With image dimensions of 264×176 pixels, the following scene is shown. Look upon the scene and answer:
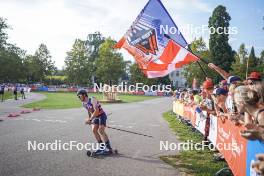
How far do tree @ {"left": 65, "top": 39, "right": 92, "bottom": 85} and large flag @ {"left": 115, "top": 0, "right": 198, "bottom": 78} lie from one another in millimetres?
81211

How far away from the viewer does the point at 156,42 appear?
11.6 meters

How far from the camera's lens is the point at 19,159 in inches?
318

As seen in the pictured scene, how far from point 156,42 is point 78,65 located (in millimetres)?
82356

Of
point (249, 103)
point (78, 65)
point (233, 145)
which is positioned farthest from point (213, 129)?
point (78, 65)

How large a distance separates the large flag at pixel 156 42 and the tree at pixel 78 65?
81.2 meters

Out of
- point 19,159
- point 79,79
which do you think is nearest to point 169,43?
point 19,159

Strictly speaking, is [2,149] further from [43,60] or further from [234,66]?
[43,60]

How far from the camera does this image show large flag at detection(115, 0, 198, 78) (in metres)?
10.8

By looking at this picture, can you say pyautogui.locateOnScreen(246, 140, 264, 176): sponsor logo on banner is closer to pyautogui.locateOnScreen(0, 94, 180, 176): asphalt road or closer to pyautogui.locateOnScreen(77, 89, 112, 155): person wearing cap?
pyautogui.locateOnScreen(0, 94, 180, 176): asphalt road

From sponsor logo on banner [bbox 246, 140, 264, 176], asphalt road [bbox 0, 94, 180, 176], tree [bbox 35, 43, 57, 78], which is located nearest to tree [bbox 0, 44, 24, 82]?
tree [bbox 35, 43, 57, 78]

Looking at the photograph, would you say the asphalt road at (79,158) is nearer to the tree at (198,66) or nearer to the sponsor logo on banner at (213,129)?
the sponsor logo on banner at (213,129)

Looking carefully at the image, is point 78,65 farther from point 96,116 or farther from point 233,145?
point 233,145

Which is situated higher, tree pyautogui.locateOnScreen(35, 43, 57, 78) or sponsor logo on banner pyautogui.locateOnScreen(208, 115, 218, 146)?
tree pyautogui.locateOnScreen(35, 43, 57, 78)

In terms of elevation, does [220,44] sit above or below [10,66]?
above
